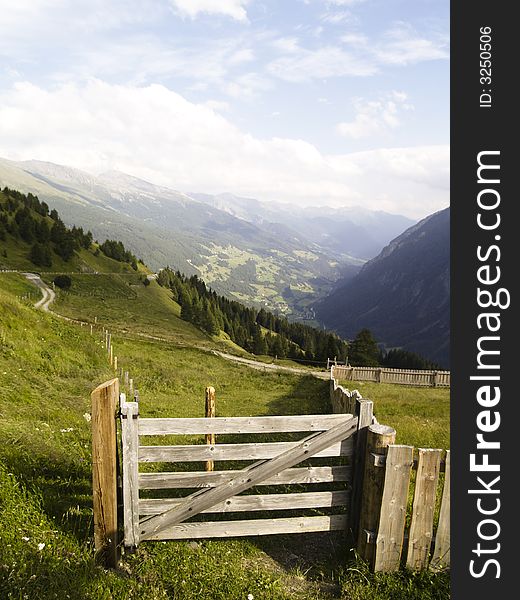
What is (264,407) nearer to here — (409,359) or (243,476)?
(243,476)

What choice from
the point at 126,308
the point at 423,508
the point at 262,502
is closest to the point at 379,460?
the point at 423,508

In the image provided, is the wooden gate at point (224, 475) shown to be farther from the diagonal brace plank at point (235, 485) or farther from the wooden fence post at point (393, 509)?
the wooden fence post at point (393, 509)

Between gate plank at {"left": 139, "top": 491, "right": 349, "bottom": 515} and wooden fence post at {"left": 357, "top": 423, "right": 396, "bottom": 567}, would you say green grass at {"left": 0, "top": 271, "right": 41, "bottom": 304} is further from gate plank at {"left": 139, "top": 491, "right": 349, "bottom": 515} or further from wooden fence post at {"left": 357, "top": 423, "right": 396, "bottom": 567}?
wooden fence post at {"left": 357, "top": 423, "right": 396, "bottom": 567}

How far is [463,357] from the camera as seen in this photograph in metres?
5.30

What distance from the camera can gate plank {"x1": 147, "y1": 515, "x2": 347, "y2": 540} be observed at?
20.1 ft

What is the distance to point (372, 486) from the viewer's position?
6.09m

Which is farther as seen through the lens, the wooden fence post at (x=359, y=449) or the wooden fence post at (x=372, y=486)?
the wooden fence post at (x=359, y=449)

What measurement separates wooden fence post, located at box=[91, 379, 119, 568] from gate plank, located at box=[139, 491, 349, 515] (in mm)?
462

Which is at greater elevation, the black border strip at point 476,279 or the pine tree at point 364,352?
the black border strip at point 476,279

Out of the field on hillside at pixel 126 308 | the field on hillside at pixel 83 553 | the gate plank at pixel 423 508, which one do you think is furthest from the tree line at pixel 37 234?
the gate plank at pixel 423 508

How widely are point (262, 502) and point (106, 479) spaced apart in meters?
2.39

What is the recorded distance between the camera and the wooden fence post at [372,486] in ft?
19.7

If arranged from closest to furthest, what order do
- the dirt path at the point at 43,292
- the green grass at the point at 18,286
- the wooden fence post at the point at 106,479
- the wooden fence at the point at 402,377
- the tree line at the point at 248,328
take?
1. the wooden fence post at the point at 106,479
2. the wooden fence at the point at 402,377
3. the dirt path at the point at 43,292
4. the green grass at the point at 18,286
5. the tree line at the point at 248,328

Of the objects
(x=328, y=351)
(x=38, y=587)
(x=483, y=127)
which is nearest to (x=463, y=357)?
(x=483, y=127)
